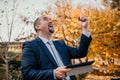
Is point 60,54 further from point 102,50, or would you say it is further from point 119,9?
point 119,9

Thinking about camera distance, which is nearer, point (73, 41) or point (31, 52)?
point (31, 52)

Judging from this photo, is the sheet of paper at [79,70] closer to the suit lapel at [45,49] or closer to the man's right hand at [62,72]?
the man's right hand at [62,72]

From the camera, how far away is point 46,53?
9.89 feet

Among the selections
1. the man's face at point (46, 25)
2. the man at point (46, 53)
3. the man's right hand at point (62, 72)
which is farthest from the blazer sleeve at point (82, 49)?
the man's right hand at point (62, 72)

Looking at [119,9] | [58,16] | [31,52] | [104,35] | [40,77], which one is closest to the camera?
[40,77]

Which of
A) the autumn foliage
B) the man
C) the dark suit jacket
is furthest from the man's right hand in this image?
the autumn foliage

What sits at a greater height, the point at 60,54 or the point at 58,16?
the point at 60,54

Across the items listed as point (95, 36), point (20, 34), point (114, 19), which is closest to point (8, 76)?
point (20, 34)

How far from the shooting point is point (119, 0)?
57.7 feet

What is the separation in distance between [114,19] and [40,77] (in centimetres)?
1418

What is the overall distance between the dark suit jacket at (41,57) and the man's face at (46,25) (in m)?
0.13

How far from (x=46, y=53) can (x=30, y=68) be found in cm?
28

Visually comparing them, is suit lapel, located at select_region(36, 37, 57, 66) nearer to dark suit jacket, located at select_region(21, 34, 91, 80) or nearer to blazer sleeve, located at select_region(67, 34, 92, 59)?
dark suit jacket, located at select_region(21, 34, 91, 80)

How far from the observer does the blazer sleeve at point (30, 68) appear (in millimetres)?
2716
